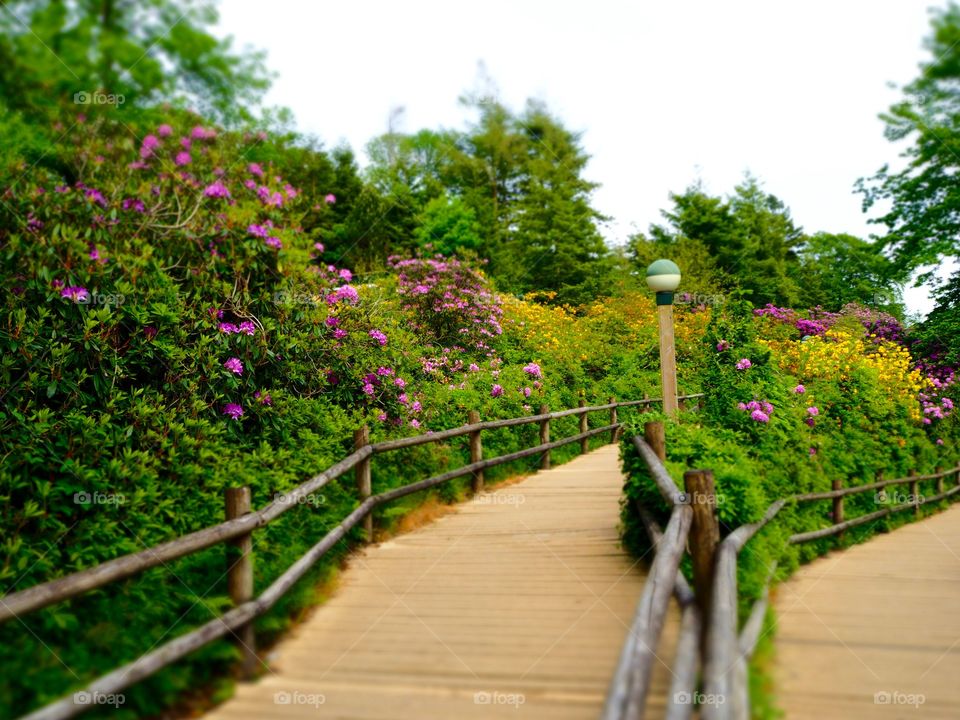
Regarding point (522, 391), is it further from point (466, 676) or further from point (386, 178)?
point (386, 178)

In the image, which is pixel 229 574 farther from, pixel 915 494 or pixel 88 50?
pixel 915 494

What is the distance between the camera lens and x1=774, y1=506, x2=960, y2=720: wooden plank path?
3.49 m

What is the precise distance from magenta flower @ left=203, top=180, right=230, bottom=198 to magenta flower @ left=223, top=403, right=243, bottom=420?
195 cm

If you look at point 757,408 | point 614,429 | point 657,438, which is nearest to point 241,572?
point 657,438

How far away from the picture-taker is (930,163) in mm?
18781

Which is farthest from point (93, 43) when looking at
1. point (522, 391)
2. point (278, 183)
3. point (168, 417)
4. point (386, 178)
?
point (386, 178)

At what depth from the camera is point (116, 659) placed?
354 centimetres

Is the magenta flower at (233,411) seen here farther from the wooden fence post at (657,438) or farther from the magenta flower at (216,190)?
the wooden fence post at (657,438)

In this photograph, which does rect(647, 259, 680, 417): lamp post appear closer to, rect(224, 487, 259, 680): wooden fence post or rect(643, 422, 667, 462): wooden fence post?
rect(643, 422, 667, 462): wooden fence post

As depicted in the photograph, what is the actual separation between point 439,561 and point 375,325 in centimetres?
376

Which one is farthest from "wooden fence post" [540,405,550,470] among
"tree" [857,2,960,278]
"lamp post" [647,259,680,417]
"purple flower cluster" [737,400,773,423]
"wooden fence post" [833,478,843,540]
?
"tree" [857,2,960,278]

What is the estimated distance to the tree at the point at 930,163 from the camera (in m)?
17.8


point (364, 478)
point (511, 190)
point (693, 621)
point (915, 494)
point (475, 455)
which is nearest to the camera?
point (693, 621)

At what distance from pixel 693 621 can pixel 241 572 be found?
2.36m
